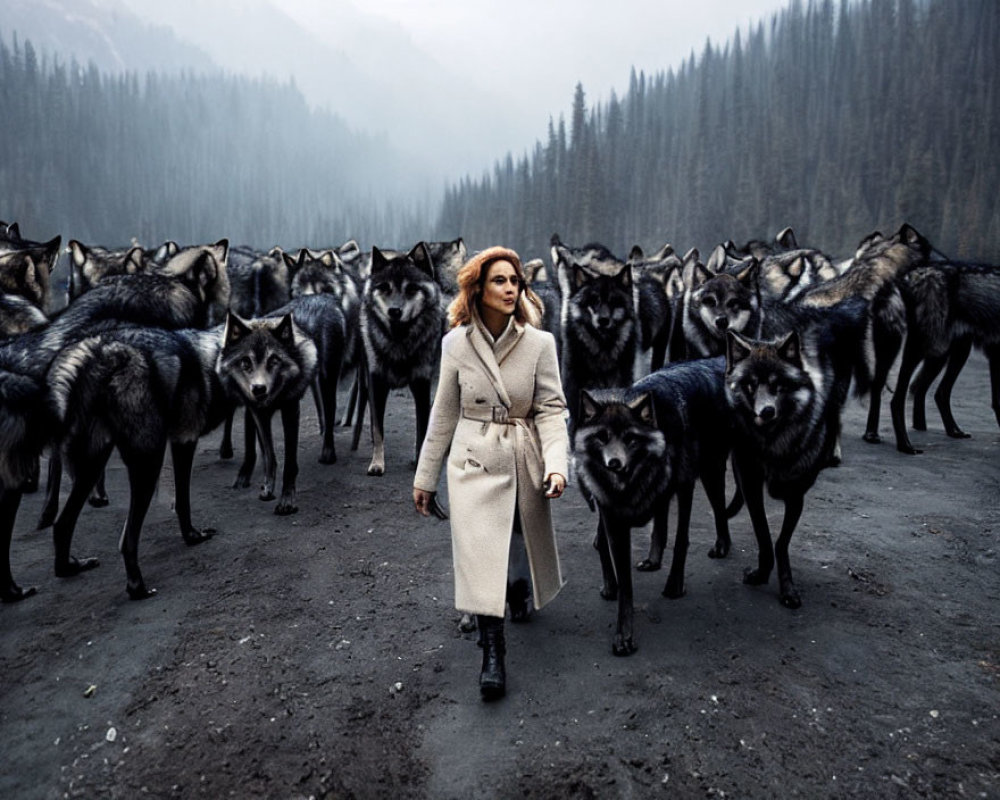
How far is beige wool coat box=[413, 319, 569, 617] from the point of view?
3523mm

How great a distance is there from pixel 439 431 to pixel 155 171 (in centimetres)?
15403

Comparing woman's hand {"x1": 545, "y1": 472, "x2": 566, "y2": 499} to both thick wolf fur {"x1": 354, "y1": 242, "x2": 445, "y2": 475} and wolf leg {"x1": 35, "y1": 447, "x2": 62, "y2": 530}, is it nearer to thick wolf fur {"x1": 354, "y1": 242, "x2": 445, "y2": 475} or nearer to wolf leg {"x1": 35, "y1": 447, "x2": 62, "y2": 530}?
thick wolf fur {"x1": 354, "y1": 242, "x2": 445, "y2": 475}

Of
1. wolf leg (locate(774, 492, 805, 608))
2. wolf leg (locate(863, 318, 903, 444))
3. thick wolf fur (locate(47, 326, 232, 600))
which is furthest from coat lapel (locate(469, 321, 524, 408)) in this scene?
wolf leg (locate(863, 318, 903, 444))

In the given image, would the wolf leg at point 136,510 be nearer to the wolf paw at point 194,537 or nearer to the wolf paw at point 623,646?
the wolf paw at point 194,537

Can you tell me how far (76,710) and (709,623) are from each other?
3757mm

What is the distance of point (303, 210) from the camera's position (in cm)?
15775

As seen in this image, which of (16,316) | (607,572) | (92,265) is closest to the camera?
(607,572)

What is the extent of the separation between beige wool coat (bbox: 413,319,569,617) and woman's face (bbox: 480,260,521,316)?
0.16 metres

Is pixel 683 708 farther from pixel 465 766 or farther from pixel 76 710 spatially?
pixel 76 710

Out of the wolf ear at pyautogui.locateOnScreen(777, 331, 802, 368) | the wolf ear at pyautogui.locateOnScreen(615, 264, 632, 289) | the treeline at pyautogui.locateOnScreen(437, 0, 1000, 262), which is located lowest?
the wolf ear at pyautogui.locateOnScreen(777, 331, 802, 368)

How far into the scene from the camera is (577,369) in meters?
7.86

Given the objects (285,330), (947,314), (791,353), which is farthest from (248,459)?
(947,314)

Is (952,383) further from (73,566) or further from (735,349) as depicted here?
(73,566)

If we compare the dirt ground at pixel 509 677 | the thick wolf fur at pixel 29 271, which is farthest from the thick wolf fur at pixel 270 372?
the thick wolf fur at pixel 29 271
